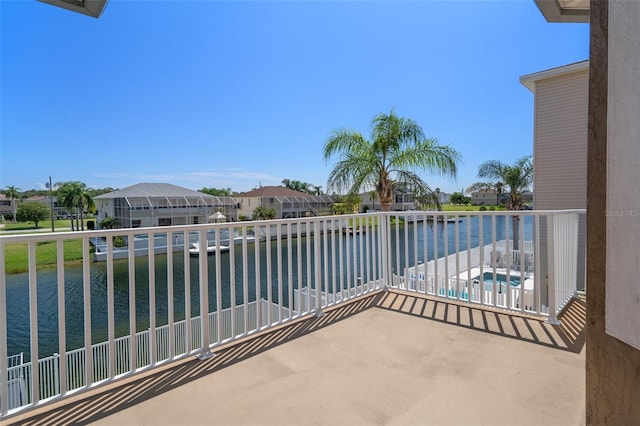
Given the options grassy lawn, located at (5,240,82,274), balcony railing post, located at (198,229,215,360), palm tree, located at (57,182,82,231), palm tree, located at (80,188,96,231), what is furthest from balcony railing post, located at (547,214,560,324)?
palm tree, located at (80,188,96,231)

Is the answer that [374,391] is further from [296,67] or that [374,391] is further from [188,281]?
[296,67]

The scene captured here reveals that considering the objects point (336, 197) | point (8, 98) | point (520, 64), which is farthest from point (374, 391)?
point (8, 98)

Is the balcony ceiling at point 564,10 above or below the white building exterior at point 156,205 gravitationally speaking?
above

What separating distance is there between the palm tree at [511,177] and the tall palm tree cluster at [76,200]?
30.1 metres

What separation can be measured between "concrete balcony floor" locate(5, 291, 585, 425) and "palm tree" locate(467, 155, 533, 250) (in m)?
14.5

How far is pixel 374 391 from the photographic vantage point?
176 centimetres

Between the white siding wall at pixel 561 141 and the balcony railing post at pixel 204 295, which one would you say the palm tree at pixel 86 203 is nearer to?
the balcony railing post at pixel 204 295

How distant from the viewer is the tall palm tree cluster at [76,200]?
2695 centimetres

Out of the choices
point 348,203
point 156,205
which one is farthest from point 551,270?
point 156,205

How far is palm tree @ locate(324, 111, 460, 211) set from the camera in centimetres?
586

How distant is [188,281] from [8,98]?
30.6 m

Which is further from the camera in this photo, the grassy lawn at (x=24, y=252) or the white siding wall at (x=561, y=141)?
the white siding wall at (x=561, y=141)

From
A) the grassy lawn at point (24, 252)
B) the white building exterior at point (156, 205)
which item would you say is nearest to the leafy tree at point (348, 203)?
the grassy lawn at point (24, 252)

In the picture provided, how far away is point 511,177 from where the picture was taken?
596 inches
